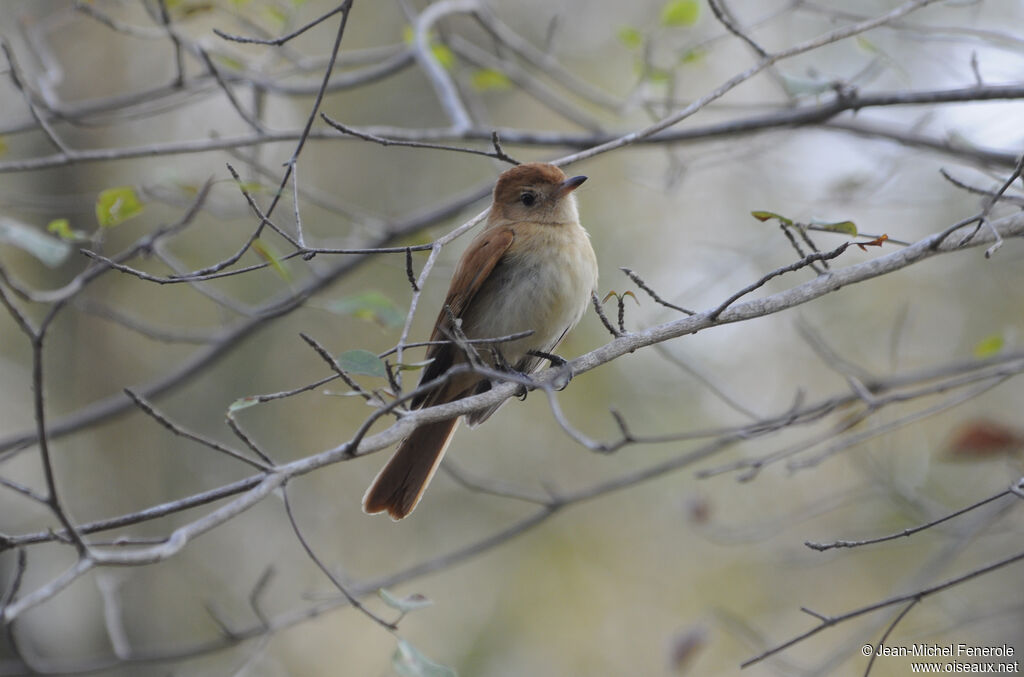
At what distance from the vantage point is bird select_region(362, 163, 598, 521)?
3.89m

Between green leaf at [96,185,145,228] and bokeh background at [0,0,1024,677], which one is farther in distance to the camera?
bokeh background at [0,0,1024,677]

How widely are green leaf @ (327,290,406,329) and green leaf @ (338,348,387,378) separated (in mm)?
1122

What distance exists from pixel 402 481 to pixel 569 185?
150 centimetres

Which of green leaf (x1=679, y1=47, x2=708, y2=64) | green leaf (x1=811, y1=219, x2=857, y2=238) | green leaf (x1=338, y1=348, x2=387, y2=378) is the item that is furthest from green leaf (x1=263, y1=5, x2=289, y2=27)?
green leaf (x1=811, y1=219, x2=857, y2=238)

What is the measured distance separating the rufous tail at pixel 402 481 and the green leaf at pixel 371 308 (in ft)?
1.51

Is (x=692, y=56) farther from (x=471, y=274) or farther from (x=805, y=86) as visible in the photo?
(x=471, y=274)

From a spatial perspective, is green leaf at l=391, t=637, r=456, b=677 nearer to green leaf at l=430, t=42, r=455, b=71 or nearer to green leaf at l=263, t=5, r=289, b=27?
green leaf at l=263, t=5, r=289, b=27

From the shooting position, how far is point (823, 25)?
8.48 meters

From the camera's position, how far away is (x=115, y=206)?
128 inches

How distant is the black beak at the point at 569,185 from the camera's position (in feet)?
13.4

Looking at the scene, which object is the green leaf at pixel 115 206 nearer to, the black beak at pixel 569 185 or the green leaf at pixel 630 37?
the black beak at pixel 569 185

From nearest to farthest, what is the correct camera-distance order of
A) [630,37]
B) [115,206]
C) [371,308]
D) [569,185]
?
1. [115,206]
2. [371,308]
3. [569,185]
4. [630,37]

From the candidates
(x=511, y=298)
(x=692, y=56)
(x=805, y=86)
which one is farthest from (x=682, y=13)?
(x=511, y=298)

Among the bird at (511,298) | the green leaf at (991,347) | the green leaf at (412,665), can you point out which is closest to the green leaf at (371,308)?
the bird at (511,298)
